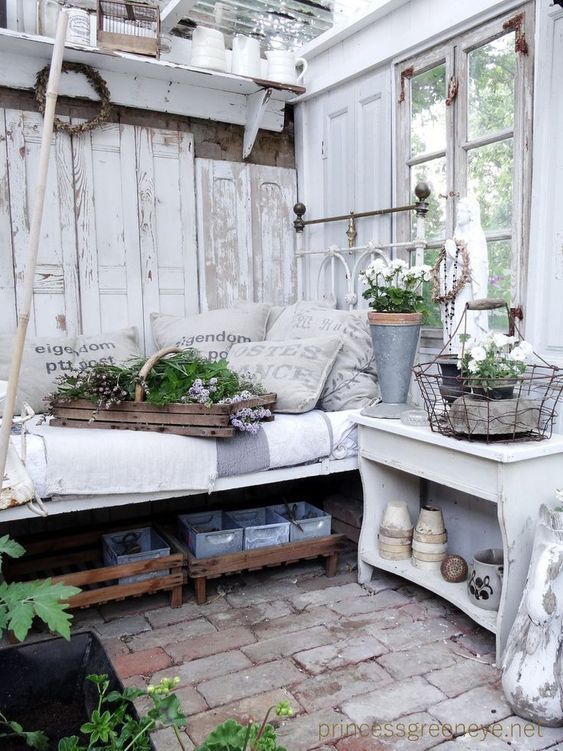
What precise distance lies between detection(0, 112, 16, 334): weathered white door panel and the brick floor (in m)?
1.40

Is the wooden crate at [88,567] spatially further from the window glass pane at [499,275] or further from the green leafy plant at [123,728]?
the window glass pane at [499,275]

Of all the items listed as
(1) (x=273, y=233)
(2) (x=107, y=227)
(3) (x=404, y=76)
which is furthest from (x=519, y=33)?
(2) (x=107, y=227)

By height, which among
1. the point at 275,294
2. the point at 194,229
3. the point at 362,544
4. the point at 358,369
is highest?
the point at 194,229

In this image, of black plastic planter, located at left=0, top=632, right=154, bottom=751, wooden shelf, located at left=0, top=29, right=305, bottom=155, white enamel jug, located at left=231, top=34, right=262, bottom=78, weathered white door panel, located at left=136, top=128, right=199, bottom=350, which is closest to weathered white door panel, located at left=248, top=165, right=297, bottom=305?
wooden shelf, located at left=0, top=29, right=305, bottom=155

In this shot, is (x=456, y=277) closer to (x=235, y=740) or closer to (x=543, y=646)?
(x=543, y=646)

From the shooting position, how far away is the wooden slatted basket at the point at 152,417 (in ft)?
7.34

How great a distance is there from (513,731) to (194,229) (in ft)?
8.64

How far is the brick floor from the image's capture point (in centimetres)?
169

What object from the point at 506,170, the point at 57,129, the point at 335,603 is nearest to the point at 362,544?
the point at 335,603

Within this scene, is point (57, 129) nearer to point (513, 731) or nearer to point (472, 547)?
point (472, 547)

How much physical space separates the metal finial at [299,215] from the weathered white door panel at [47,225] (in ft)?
3.87

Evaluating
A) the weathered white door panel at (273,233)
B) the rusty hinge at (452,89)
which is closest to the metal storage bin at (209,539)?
the weathered white door panel at (273,233)

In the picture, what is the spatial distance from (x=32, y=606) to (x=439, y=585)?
1.54 meters

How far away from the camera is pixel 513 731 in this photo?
5.50 feet
